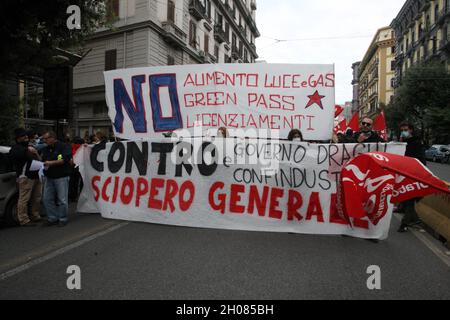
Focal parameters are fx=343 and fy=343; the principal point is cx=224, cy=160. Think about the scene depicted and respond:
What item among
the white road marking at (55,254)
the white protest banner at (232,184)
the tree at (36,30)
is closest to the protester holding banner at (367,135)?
the white protest banner at (232,184)

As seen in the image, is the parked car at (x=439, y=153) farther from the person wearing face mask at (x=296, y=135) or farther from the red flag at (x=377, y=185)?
the red flag at (x=377, y=185)

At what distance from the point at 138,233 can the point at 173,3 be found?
22.5 metres

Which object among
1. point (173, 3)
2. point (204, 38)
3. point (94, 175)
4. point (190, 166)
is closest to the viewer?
point (190, 166)

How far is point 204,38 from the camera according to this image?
30.2 meters

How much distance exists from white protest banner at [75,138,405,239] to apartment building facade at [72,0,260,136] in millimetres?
14025

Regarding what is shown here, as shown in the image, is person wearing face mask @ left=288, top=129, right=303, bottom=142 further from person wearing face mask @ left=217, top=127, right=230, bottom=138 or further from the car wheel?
the car wheel

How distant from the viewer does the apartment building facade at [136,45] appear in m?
21.5

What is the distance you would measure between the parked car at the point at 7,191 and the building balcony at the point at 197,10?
77.0 ft

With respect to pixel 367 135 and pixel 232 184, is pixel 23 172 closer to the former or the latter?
pixel 232 184

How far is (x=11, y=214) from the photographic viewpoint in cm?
580

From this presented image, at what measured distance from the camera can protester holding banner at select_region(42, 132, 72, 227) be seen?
5707 mm

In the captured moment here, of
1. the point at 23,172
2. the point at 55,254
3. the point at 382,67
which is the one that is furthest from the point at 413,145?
the point at 382,67

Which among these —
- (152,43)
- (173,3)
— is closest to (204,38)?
(173,3)
